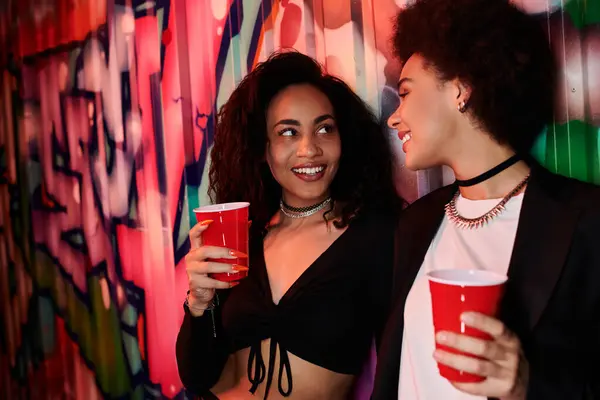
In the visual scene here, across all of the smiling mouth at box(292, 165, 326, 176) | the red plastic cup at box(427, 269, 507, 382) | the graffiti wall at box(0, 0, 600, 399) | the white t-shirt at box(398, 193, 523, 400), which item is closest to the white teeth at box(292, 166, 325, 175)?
the smiling mouth at box(292, 165, 326, 176)

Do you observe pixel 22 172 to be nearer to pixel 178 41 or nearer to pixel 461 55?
pixel 178 41

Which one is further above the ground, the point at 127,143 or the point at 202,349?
the point at 127,143

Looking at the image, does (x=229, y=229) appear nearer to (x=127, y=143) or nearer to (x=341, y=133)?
(x=341, y=133)

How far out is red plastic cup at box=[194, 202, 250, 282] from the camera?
4.44 feet

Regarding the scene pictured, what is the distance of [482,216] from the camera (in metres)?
1.18

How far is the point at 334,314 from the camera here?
155 cm

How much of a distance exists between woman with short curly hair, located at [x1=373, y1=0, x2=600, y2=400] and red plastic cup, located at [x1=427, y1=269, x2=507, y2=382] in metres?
0.01

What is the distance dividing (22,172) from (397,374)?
3066mm

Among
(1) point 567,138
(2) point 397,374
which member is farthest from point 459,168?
(2) point 397,374

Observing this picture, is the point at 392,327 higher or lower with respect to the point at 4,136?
lower

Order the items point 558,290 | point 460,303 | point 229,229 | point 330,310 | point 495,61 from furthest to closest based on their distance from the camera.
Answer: point 330,310, point 229,229, point 495,61, point 558,290, point 460,303

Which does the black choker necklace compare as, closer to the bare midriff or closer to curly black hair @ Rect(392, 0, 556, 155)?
curly black hair @ Rect(392, 0, 556, 155)

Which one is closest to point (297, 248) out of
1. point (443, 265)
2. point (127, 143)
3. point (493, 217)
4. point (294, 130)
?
point (294, 130)

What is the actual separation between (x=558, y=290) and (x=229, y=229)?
0.72 metres
